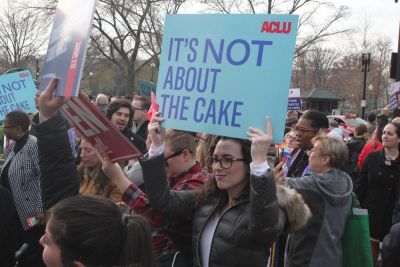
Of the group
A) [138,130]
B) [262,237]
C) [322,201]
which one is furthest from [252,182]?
[138,130]

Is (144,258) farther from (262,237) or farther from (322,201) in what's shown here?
(322,201)

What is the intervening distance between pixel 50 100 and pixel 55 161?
407mm

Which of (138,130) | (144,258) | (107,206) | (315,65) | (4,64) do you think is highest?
(315,65)

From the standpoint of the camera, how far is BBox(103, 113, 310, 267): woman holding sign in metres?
2.25

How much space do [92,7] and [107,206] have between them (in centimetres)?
88

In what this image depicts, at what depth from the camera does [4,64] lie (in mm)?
44375

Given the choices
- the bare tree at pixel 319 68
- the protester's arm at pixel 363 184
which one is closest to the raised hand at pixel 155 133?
the protester's arm at pixel 363 184

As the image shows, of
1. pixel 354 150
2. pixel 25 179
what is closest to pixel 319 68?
pixel 354 150

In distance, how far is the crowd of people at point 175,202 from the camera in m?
1.83

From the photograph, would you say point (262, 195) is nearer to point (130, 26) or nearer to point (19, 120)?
point (19, 120)

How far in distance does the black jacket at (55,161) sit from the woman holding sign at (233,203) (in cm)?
45

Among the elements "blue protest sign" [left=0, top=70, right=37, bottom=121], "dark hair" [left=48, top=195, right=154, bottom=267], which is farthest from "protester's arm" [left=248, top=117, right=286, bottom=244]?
"blue protest sign" [left=0, top=70, right=37, bottom=121]

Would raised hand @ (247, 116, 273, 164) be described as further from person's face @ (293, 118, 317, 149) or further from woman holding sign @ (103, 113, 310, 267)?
person's face @ (293, 118, 317, 149)

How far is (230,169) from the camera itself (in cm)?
249
